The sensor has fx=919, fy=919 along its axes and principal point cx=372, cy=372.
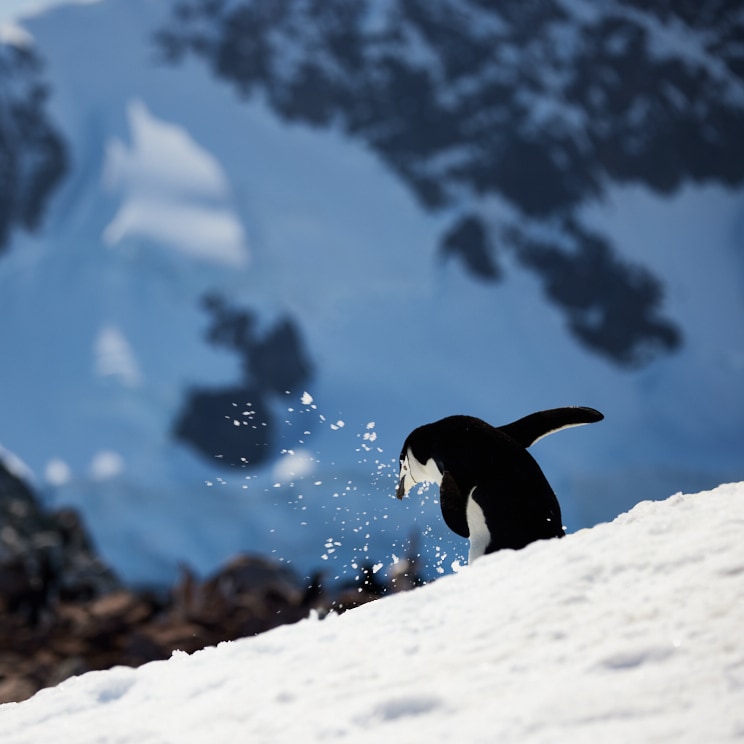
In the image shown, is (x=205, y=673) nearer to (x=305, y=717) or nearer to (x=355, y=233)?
(x=305, y=717)

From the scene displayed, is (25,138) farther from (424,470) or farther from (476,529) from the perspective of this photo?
→ (476,529)

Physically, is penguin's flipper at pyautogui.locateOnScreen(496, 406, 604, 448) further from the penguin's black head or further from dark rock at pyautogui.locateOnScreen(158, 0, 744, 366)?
dark rock at pyautogui.locateOnScreen(158, 0, 744, 366)

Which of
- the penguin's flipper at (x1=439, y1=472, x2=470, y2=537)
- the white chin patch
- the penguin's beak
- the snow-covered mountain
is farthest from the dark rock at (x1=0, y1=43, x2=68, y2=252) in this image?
the penguin's flipper at (x1=439, y1=472, x2=470, y2=537)

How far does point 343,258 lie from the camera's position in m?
28.3

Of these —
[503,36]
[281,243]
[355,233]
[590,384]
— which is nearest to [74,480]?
[281,243]

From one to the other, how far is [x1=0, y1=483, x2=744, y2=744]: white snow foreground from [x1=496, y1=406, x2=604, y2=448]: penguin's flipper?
97 centimetres

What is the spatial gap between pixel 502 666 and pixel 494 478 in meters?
1.66

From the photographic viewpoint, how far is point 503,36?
1537 inches

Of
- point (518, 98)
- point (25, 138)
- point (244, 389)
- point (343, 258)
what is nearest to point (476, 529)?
point (244, 389)

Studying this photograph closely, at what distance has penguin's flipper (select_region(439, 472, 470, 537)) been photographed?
3.40m

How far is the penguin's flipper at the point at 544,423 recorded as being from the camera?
11.4 ft

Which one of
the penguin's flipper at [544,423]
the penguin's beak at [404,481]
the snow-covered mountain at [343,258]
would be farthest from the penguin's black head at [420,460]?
the snow-covered mountain at [343,258]

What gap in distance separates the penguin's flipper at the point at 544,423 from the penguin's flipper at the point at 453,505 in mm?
327

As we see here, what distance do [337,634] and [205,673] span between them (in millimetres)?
319
